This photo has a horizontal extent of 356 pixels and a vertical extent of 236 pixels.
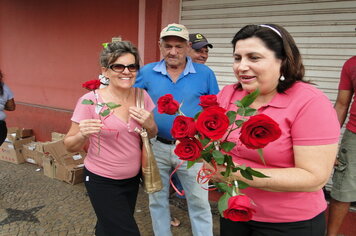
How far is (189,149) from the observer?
1.19 meters

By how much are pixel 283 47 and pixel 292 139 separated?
45 cm

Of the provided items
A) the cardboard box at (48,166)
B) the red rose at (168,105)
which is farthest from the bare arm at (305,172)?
the cardboard box at (48,166)

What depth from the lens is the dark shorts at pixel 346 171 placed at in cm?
270

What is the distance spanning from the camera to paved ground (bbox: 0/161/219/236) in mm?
3334

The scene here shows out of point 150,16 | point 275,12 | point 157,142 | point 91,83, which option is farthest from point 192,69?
point 150,16

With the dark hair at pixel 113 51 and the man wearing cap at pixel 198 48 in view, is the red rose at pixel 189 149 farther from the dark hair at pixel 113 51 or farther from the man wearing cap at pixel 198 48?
the man wearing cap at pixel 198 48

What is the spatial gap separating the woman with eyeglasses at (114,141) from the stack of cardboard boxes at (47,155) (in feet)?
8.63

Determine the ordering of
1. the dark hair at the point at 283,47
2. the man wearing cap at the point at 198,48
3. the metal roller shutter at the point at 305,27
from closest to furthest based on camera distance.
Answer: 1. the dark hair at the point at 283,47
2. the metal roller shutter at the point at 305,27
3. the man wearing cap at the point at 198,48

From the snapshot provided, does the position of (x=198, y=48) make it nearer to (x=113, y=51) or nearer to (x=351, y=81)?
(x=113, y=51)

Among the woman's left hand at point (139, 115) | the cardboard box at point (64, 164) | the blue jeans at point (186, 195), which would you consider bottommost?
the cardboard box at point (64, 164)

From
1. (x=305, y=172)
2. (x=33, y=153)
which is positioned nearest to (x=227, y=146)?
(x=305, y=172)

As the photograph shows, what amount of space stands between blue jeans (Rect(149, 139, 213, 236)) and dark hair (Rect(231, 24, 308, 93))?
4.94 ft

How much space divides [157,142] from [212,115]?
5.67 feet

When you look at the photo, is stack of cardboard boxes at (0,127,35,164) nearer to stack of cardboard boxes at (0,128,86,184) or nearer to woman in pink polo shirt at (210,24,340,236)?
stack of cardboard boxes at (0,128,86,184)
